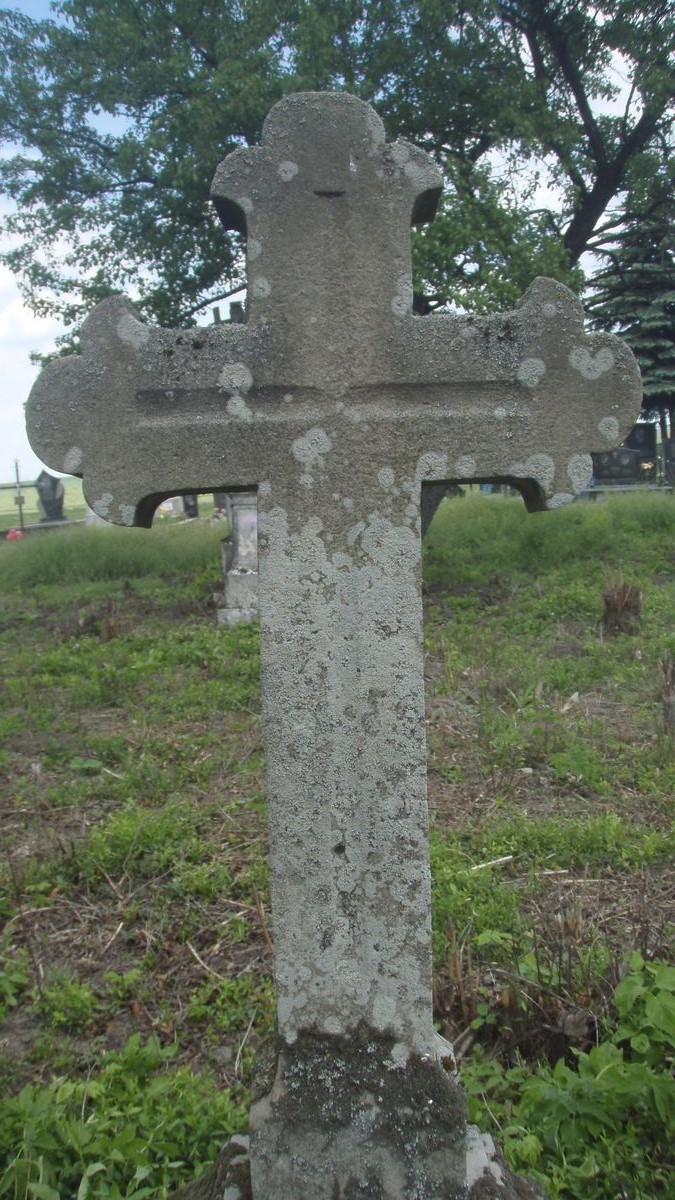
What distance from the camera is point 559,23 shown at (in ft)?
38.8

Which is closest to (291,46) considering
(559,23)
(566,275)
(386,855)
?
(559,23)

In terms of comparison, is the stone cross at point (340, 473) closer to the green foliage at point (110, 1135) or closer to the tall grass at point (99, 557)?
the green foliage at point (110, 1135)

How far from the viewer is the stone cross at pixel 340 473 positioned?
7.23 feet

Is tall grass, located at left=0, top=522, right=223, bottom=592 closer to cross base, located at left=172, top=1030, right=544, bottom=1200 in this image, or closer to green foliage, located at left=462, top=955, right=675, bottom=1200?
green foliage, located at left=462, top=955, right=675, bottom=1200

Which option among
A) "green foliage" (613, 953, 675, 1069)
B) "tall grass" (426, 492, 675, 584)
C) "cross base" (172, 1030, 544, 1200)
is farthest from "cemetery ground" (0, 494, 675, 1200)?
"tall grass" (426, 492, 675, 584)

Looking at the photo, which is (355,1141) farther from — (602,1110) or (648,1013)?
(648,1013)

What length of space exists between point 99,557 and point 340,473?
1175 cm

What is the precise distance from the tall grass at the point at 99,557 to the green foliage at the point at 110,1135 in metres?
10.3

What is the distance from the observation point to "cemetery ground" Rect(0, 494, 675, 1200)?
2.60 meters

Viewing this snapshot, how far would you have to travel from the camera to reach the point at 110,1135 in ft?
8.77

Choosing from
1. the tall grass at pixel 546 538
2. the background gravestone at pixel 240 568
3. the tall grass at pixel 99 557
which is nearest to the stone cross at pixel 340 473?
the background gravestone at pixel 240 568

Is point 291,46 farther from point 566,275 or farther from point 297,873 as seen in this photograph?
point 297,873

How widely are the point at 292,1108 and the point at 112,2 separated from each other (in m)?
12.5

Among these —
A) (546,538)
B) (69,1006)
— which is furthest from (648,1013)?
(546,538)
